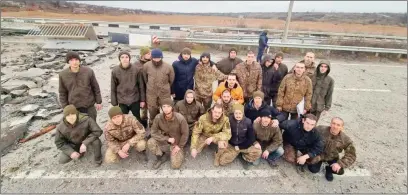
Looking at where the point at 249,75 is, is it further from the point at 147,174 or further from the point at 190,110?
the point at 147,174

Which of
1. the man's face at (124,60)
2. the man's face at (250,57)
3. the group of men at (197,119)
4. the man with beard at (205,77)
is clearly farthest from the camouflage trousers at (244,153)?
the man's face at (124,60)

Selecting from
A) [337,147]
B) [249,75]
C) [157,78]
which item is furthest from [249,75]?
[337,147]

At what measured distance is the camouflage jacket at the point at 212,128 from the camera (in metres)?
4.06

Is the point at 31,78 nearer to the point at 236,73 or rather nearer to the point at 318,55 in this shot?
the point at 236,73

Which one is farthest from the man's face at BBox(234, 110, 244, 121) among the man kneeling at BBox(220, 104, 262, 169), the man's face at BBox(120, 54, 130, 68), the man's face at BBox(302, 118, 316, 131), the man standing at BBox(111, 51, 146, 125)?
the man's face at BBox(120, 54, 130, 68)

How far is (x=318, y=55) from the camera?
11984 millimetres

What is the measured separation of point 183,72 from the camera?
477cm

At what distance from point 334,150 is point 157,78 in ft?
10.5

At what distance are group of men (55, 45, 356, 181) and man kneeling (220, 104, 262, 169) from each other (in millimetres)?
16

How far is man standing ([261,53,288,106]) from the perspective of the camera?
504 centimetres

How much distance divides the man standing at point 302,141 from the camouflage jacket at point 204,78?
5.09 ft

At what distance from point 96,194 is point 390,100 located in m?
8.12

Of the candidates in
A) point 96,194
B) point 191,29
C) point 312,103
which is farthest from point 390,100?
point 191,29

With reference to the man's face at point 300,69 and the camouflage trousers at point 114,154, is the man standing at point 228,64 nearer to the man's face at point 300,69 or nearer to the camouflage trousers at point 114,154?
the man's face at point 300,69
